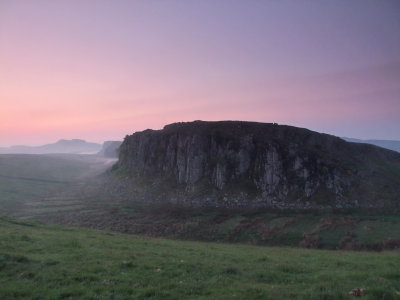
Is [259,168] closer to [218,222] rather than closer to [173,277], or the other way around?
[218,222]

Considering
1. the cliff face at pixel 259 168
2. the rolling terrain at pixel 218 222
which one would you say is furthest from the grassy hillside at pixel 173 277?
the cliff face at pixel 259 168

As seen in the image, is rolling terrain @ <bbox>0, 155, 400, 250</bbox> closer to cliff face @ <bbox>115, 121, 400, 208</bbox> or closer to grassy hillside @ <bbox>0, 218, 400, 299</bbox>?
cliff face @ <bbox>115, 121, 400, 208</bbox>

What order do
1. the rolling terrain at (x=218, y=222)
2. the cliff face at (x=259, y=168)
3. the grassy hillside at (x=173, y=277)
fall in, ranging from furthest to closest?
the cliff face at (x=259, y=168)
the rolling terrain at (x=218, y=222)
the grassy hillside at (x=173, y=277)

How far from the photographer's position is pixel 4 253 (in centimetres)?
1716

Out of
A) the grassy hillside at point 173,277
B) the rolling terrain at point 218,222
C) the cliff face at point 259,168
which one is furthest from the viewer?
the cliff face at point 259,168

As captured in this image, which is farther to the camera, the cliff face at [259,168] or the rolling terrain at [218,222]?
the cliff face at [259,168]

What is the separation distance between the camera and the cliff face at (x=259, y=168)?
5500 centimetres

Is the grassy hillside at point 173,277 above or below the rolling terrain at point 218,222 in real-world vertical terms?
above

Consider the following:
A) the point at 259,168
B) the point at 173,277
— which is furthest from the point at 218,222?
the point at 173,277

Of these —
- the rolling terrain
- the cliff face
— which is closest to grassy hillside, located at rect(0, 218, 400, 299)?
the rolling terrain

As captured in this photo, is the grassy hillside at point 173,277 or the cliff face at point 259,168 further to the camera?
the cliff face at point 259,168

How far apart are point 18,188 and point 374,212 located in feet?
258

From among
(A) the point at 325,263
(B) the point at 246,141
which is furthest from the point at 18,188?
(A) the point at 325,263

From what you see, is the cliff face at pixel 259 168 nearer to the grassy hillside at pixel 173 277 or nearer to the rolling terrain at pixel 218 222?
the rolling terrain at pixel 218 222
